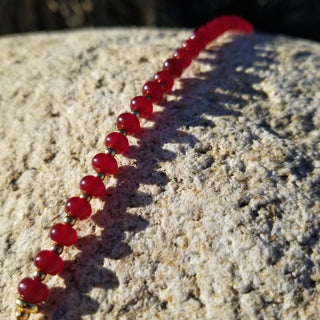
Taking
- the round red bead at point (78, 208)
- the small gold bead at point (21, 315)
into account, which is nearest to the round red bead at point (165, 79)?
the round red bead at point (78, 208)

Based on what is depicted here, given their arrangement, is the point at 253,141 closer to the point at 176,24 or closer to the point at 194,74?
the point at 194,74

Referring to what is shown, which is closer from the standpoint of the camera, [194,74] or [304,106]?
[304,106]

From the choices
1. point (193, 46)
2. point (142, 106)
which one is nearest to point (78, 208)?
point (142, 106)

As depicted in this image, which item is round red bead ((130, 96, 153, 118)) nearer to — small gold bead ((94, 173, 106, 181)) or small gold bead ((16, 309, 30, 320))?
small gold bead ((94, 173, 106, 181))

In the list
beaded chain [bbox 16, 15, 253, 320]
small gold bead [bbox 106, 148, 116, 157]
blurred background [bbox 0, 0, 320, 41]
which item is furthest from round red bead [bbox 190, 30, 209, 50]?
blurred background [bbox 0, 0, 320, 41]

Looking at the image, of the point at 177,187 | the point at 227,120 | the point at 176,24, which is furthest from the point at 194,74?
the point at 176,24

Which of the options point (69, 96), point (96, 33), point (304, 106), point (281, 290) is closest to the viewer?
point (281, 290)
